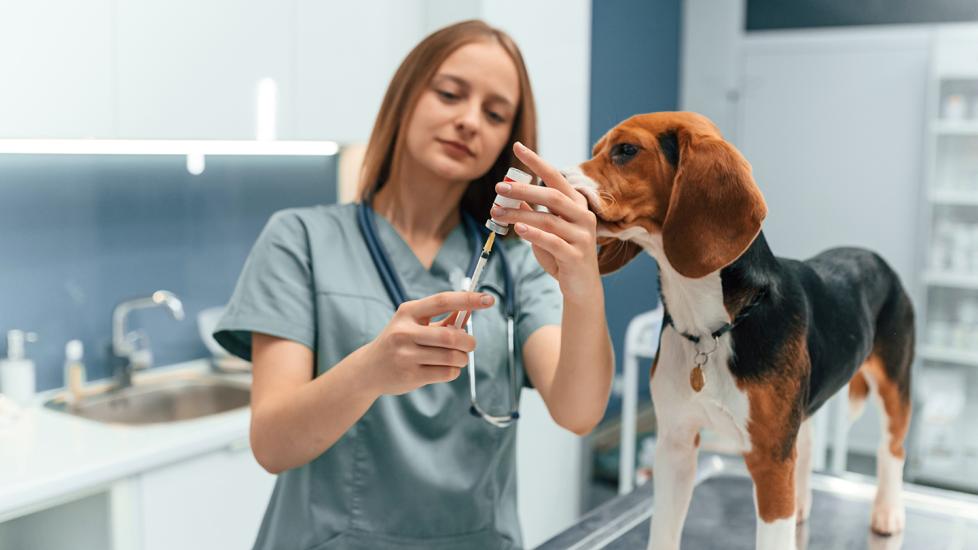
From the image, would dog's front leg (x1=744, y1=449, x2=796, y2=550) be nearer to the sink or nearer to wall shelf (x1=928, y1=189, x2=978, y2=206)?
the sink

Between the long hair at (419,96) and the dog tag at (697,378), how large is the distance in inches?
19.2

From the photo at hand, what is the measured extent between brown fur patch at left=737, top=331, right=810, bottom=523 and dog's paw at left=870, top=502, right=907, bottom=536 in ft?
0.93

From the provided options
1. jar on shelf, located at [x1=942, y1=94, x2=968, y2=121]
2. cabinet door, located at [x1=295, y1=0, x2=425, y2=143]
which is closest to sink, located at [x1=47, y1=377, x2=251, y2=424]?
cabinet door, located at [x1=295, y1=0, x2=425, y2=143]

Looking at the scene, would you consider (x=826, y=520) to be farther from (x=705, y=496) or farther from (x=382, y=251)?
(x=382, y=251)

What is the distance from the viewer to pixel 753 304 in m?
0.71

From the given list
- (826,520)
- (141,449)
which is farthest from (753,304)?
(141,449)

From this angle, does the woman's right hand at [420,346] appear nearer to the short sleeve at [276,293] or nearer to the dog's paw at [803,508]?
the short sleeve at [276,293]

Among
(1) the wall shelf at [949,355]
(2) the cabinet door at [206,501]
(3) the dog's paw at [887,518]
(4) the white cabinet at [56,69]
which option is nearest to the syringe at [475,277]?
(3) the dog's paw at [887,518]

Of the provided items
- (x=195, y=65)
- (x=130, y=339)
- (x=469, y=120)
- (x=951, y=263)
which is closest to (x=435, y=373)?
(x=469, y=120)

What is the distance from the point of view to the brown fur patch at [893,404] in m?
0.90

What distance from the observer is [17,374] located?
202cm

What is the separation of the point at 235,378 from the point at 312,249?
130 cm

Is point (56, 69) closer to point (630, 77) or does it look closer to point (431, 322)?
point (431, 322)

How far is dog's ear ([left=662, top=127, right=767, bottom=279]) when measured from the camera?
2.12ft
